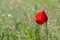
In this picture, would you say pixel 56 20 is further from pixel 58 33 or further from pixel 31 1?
pixel 31 1

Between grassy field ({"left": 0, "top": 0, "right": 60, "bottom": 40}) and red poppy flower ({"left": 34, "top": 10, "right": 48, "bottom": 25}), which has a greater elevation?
red poppy flower ({"left": 34, "top": 10, "right": 48, "bottom": 25})

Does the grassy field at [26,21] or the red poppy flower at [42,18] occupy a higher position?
the red poppy flower at [42,18]

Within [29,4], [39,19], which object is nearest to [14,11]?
[29,4]

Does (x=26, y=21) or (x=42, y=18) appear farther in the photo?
(x=26, y=21)

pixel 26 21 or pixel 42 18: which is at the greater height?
pixel 42 18

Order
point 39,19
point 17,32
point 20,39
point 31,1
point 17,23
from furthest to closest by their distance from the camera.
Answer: point 31,1, point 17,23, point 17,32, point 20,39, point 39,19

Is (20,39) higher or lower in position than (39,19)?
lower

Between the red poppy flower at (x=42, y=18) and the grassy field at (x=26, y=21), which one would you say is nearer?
the red poppy flower at (x=42, y=18)

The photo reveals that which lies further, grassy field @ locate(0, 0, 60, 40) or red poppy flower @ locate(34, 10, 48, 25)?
grassy field @ locate(0, 0, 60, 40)
